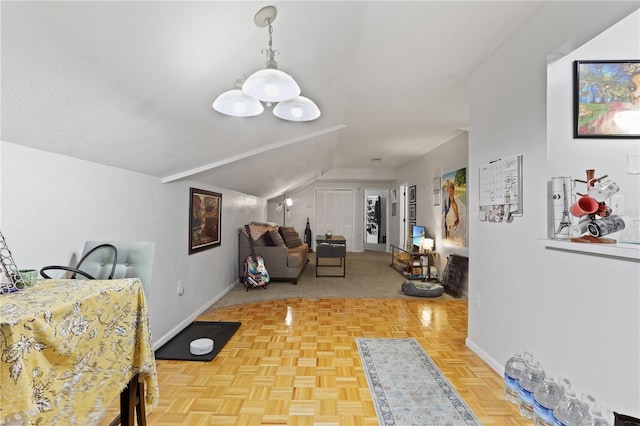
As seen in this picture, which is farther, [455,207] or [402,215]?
[402,215]

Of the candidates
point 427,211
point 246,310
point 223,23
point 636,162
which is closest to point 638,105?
point 636,162

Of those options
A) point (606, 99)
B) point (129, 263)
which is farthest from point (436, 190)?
point (129, 263)

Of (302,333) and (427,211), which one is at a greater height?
(427,211)

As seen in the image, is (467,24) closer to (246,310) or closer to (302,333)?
(302,333)

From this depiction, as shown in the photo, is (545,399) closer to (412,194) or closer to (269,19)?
(269,19)

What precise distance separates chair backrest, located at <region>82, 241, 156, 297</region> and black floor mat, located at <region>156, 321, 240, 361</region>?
99cm

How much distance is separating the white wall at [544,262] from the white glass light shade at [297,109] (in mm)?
1391

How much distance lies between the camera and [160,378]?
2125mm

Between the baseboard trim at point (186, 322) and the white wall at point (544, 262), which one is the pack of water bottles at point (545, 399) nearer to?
the white wall at point (544, 262)

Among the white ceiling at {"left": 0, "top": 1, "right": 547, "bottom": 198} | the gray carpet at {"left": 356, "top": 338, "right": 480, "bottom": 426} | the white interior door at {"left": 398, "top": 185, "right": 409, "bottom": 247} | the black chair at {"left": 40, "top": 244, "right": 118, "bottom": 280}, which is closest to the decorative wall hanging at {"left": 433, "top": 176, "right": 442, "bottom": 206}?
the white ceiling at {"left": 0, "top": 1, "right": 547, "bottom": 198}

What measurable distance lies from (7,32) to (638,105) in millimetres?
2840

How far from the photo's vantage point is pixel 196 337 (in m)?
2.83

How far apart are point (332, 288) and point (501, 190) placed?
3.09 meters

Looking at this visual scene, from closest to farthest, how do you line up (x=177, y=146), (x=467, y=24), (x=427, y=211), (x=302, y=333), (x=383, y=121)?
1. (x=467, y=24)
2. (x=177, y=146)
3. (x=302, y=333)
4. (x=383, y=121)
5. (x=427, y=211)
